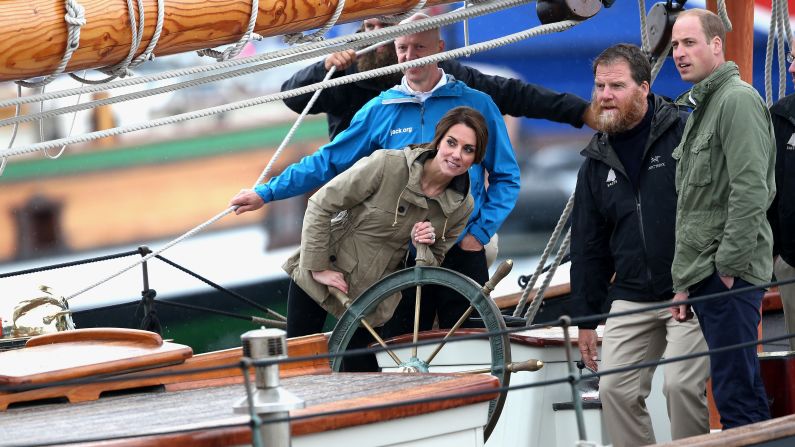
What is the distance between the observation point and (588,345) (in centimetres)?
366

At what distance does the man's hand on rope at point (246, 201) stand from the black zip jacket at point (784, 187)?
56.4 inches

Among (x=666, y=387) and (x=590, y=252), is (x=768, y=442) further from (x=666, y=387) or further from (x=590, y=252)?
(x=590, y=252)

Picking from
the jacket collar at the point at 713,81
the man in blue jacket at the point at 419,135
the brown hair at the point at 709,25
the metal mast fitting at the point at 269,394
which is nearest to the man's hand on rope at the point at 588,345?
the man in blue jacket at the point at 419,135

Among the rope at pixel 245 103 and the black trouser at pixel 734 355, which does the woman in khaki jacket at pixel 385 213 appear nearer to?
the rope at pixel 245 103

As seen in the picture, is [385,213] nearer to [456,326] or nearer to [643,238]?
[456,326]

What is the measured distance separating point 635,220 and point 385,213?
2.27ft

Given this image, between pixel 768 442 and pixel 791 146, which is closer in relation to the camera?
pixel 768 442

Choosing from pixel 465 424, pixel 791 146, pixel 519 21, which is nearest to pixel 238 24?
pixel 465 424

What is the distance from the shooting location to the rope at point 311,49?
2.80m

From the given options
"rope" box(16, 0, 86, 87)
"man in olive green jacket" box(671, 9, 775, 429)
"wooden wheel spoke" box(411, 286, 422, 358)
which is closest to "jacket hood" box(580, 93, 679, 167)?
"man in olive green jacket" box(671, 9, 775, 429)

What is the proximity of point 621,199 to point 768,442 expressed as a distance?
0.81 meters

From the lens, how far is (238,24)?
2.89 meters

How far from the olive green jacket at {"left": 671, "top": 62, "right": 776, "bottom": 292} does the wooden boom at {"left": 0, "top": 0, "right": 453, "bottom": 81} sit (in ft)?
2.56

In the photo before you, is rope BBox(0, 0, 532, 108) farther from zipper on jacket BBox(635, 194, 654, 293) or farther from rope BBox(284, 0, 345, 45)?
zipper on jacket BBox(635, 194, 654, 293)
